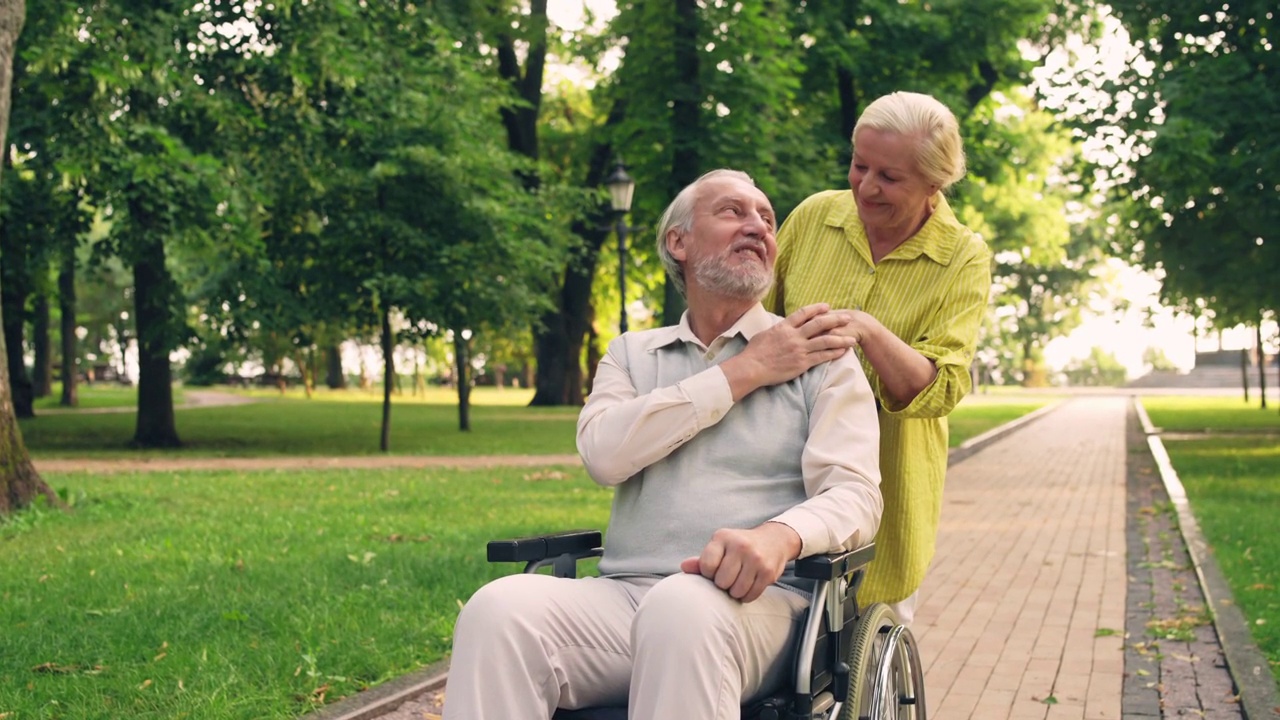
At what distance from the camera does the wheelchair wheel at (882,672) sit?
3006mm

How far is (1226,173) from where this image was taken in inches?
619

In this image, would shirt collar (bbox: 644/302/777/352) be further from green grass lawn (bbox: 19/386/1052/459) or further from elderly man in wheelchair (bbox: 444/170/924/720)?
green grass lawn (bbox: 19/386/1052/459)

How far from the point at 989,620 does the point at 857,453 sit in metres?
4.43

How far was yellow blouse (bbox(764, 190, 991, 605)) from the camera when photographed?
11.4 feet

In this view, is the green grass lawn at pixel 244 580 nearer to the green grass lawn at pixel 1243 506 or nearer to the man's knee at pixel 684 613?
the man's knee at pixel 684 613

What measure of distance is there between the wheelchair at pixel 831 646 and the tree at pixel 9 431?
7332 mm

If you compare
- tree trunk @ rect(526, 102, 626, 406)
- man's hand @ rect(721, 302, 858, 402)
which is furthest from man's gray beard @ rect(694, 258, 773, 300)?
tree trunk @ rect(526, 102, 626, 406)

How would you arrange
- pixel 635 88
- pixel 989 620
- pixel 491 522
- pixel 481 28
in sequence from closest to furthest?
pixel 989 620, pixel 491 522, pixel 635 88, pixel 481 28

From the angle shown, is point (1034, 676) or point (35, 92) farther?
point (35, 92)

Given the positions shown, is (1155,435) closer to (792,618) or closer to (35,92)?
(35,92)

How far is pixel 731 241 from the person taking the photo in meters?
3.27

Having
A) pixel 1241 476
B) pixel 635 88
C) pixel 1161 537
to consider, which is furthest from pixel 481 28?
pixel 1161 537

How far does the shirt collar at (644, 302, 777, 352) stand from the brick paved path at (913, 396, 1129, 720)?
2.43m

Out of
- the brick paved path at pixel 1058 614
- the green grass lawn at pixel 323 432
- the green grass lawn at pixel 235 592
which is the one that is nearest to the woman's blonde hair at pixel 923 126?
the brick paved path at pixel 1058 614
